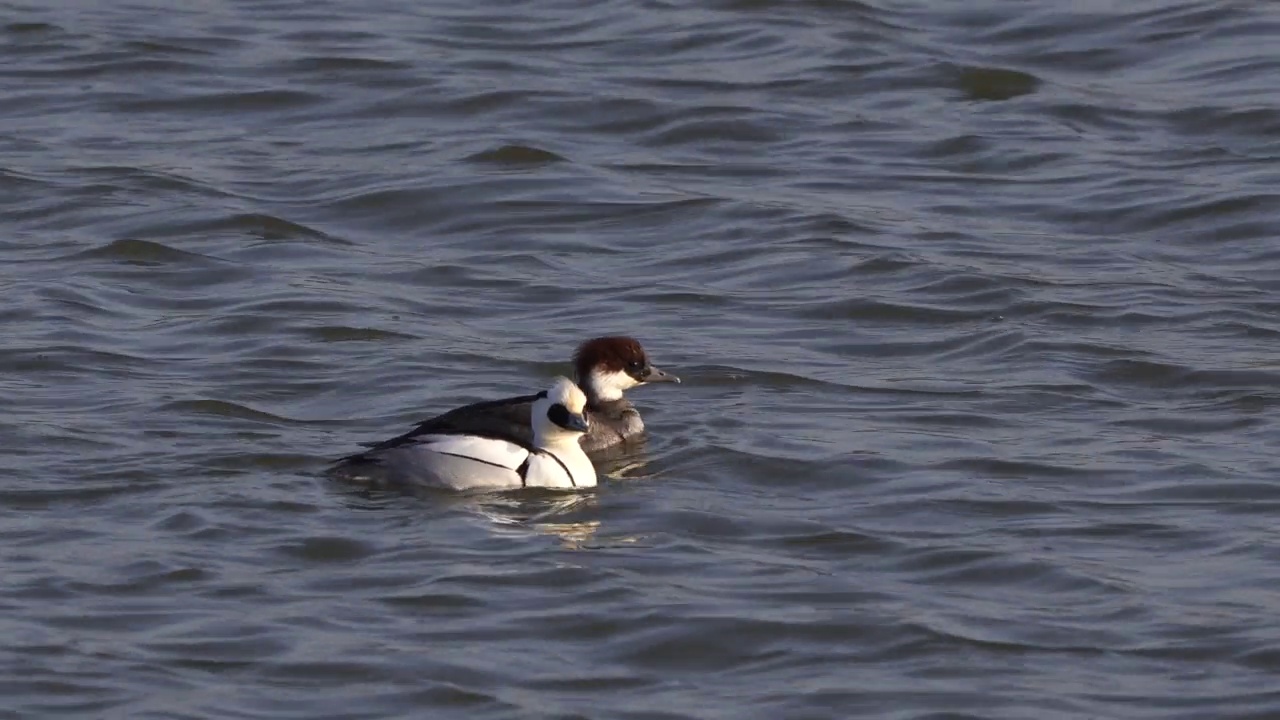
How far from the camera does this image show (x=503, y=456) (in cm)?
1114

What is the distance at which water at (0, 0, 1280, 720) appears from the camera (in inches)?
348

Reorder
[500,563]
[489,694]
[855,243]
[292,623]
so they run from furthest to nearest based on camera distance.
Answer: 1. [855,243]
2. [500,563]
3. [292,623]
4. [489,694]

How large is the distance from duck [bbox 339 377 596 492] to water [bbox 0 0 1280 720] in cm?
16

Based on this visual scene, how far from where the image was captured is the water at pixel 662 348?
8828 mm

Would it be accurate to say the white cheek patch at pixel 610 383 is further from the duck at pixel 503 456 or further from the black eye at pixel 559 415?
the black eye at pixel 559 415

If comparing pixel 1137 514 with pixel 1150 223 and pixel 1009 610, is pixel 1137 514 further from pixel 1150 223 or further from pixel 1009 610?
pixel 1150 223

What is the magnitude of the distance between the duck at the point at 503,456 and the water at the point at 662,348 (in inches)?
6.4

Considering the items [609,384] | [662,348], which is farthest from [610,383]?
[662,348]

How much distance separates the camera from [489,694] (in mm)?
8383

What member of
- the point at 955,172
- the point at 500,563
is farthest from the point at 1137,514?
the point at 955,172

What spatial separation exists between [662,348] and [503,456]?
255 centimetres

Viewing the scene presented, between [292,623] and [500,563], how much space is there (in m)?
1.10

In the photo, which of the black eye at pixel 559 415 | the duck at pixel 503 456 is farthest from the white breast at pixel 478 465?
the black eye at pixel 559 415

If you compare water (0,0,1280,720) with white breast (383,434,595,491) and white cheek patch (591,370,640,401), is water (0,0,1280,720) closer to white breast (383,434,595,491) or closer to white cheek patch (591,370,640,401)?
white breast (383,434,595,491)
